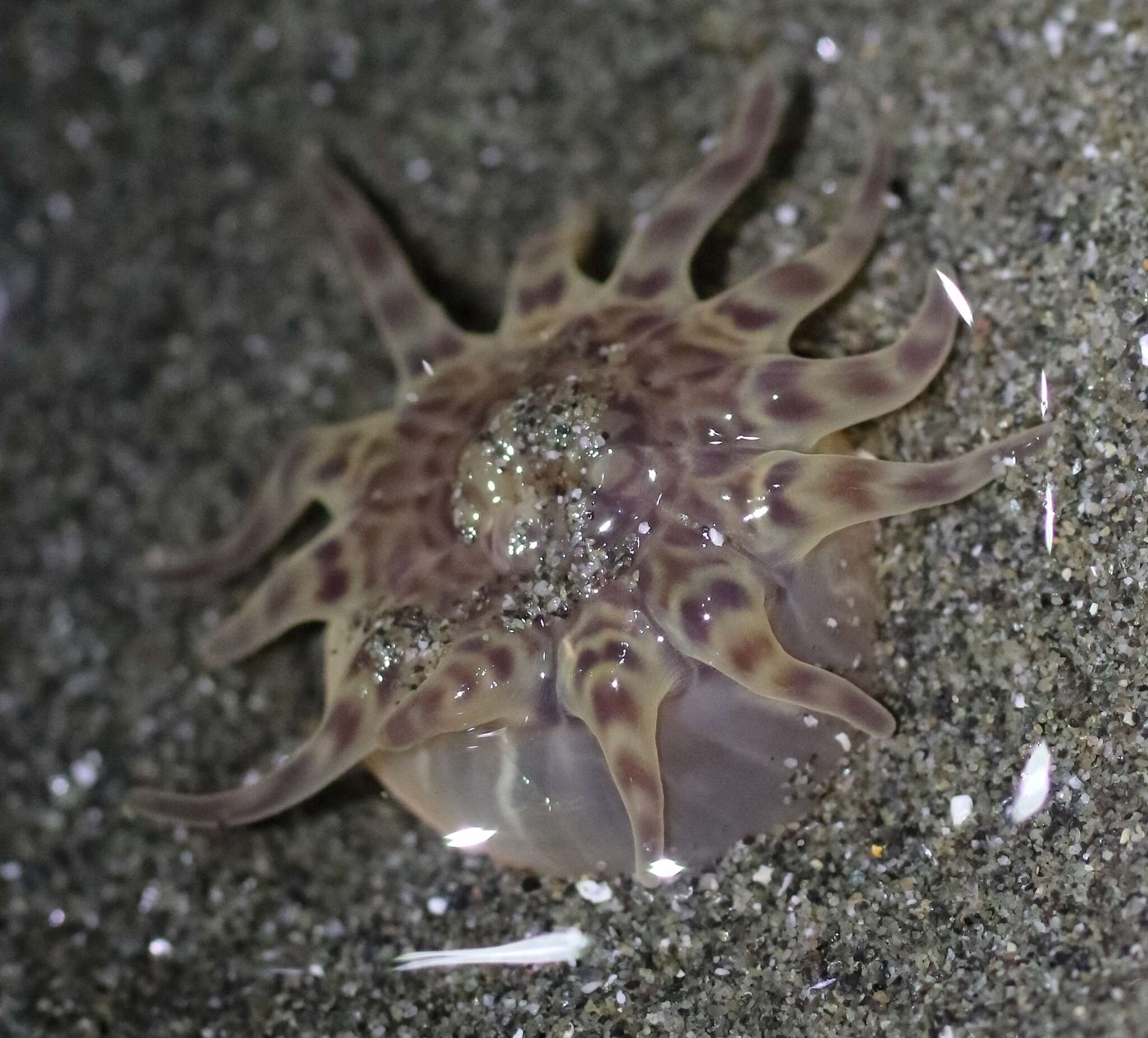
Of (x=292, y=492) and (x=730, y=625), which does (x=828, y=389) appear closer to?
(x=730, y=625)

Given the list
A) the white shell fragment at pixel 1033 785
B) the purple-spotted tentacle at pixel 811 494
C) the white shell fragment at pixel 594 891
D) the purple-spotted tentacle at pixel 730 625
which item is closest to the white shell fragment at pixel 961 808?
the white shell fragment at pixel 1033 785

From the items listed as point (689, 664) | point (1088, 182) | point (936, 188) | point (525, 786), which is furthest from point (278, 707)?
point (1088, 182)

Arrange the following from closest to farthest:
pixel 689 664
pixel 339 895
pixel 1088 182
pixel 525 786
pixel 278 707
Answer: pixel 689 664
pixel 525 786
pixel 1088 182
pixel 339 895
pixel 278 707

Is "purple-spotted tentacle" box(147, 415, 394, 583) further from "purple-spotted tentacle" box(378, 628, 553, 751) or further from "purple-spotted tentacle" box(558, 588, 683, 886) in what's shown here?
"purple-spotted tentacle" box(558, 588, 683, 886)

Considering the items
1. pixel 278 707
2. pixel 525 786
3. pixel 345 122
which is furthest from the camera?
pixel 345 122

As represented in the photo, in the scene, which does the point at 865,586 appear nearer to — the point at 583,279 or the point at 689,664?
the point at 689,664

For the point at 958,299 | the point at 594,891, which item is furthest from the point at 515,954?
the point at 958,299
